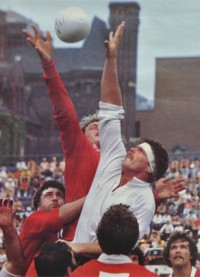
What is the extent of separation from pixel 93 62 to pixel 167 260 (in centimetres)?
3014

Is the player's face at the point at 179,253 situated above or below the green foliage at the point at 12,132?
above

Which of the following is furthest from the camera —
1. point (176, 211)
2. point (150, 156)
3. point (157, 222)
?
point (176, 211)

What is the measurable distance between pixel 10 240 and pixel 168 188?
33.1 inches

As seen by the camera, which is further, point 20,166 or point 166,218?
point 20,166

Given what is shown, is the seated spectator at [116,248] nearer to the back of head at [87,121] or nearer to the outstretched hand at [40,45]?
the outstretched hand at [40,45]

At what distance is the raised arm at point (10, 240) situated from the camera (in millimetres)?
3727

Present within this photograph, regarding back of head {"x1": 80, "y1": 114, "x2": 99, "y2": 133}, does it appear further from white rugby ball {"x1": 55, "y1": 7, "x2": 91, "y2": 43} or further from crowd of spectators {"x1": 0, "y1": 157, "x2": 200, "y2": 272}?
crowd of spectators {"x1": 0, "y1": 157, "x2": 200, "y2": 272}

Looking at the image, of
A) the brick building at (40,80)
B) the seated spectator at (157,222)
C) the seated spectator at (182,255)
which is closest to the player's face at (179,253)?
the seated spectator at (182,255)

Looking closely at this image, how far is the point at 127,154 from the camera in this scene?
3789 mm

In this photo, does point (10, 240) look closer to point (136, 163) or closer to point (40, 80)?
point (136, 163)

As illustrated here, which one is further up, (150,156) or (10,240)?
(150,156)

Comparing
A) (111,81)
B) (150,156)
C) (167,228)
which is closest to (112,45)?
(111,81)

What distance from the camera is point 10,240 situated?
379 centimetres

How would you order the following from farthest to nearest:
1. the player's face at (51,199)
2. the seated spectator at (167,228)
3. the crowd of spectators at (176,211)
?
1. the seated spectator at (167,228)
2. the crowd of spectators at (176,211)
3. the player's face at (51,199)
